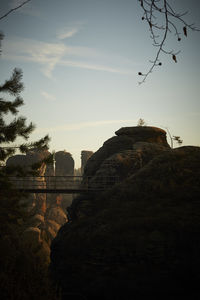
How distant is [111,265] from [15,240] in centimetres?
487

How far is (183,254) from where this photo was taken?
1141 centimetres

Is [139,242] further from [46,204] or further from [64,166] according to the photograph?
[64,166]

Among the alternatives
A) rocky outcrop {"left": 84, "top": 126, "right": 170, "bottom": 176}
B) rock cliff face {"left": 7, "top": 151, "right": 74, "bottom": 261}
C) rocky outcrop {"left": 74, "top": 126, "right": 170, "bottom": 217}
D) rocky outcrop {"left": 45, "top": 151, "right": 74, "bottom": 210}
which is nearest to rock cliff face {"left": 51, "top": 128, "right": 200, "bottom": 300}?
rocky outcrop {"left": 74, "top": 126, "right": 170, "bottom": 217}

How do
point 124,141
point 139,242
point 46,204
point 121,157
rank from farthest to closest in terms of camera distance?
point 46,204, point 124,141, point 121,157, point 139,242

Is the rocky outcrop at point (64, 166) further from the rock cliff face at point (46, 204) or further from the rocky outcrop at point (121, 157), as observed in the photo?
the rocky outcrop at point (121, 157)

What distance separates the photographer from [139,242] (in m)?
12.3

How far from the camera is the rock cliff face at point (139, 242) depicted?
35.4 ft

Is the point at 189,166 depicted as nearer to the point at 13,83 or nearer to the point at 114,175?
the point at 114,175

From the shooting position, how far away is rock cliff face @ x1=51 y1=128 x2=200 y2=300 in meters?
10.8

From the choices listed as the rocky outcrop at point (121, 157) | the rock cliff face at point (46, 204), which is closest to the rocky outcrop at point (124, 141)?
the rocky outcrop at point (121, 157)

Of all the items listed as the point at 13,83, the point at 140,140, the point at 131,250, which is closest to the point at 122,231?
the point at 131,250

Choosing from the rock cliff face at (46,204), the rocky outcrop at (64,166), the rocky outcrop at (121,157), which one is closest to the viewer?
the rocky outcrop at (121,157)

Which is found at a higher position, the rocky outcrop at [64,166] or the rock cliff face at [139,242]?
the rocky outcrop at [64,166]

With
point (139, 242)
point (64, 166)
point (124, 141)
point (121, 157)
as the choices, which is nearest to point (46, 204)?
point (64, 166)
